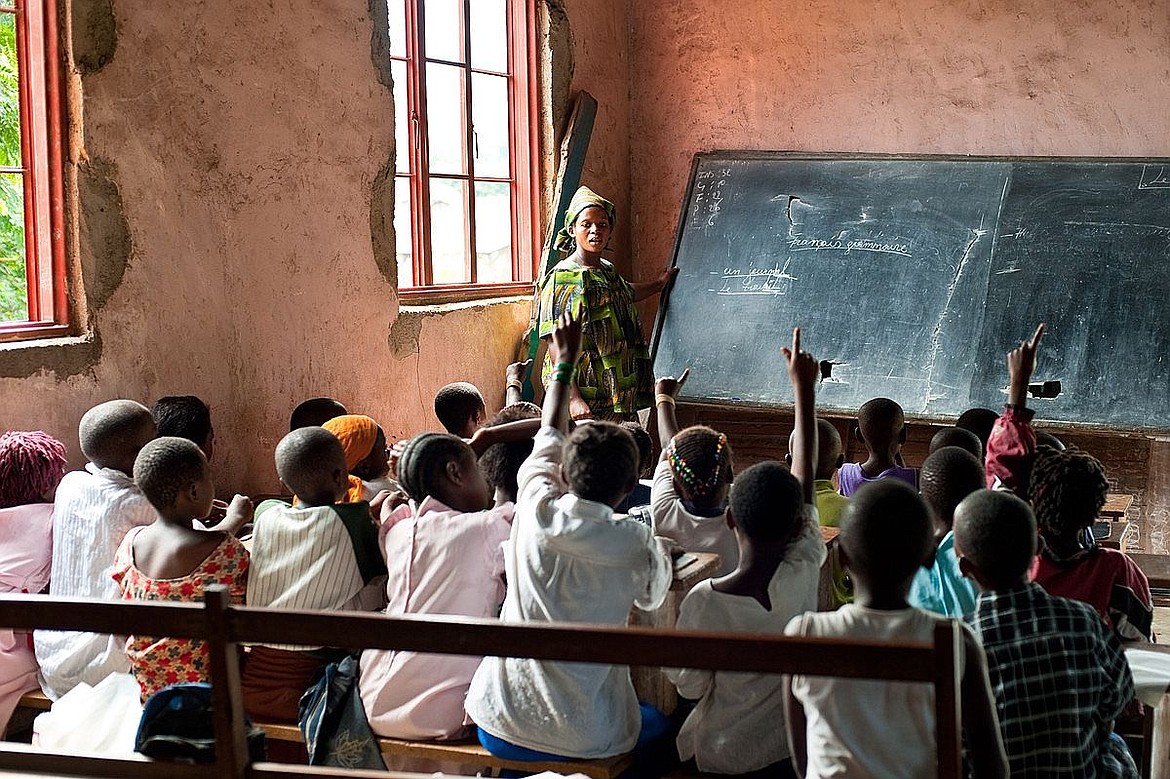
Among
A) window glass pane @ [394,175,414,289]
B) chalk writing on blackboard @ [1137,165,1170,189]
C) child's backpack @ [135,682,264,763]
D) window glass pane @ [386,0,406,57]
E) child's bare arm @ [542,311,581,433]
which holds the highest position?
window glass pane @ [386,0,406,57]

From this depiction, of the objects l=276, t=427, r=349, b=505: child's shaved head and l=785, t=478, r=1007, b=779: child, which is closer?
l=785, t=478, r=1007, b=779: child

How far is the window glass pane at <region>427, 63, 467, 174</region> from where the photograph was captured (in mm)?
5594

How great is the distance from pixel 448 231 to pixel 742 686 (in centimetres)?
374

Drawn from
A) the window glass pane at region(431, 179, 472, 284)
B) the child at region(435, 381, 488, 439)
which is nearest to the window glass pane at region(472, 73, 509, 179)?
the window glass pane at region(431, 179, 472, 284)

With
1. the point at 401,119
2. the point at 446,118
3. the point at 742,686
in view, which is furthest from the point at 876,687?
the point at 446,118

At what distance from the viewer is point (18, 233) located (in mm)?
3688

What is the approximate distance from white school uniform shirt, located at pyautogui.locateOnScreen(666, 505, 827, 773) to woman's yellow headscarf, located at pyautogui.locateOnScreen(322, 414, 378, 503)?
1.20 meters

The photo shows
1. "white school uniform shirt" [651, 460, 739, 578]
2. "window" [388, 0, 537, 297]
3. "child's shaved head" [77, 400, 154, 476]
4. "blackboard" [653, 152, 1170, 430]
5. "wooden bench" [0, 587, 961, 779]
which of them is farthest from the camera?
"window" [388, 0, 537, 297]

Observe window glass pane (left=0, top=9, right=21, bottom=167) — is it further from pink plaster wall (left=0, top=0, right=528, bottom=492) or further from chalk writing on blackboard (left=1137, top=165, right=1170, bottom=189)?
chalk writing on blackboard (left=1137, top=165, right=1170, bottom=189)

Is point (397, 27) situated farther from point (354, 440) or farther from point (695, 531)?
point (695, 531)

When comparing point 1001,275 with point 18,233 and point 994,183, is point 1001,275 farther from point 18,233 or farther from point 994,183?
point 18,233

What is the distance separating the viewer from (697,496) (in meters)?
2.76

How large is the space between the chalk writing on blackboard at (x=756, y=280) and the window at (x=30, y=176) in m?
3.07

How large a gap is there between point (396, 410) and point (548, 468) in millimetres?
2771
